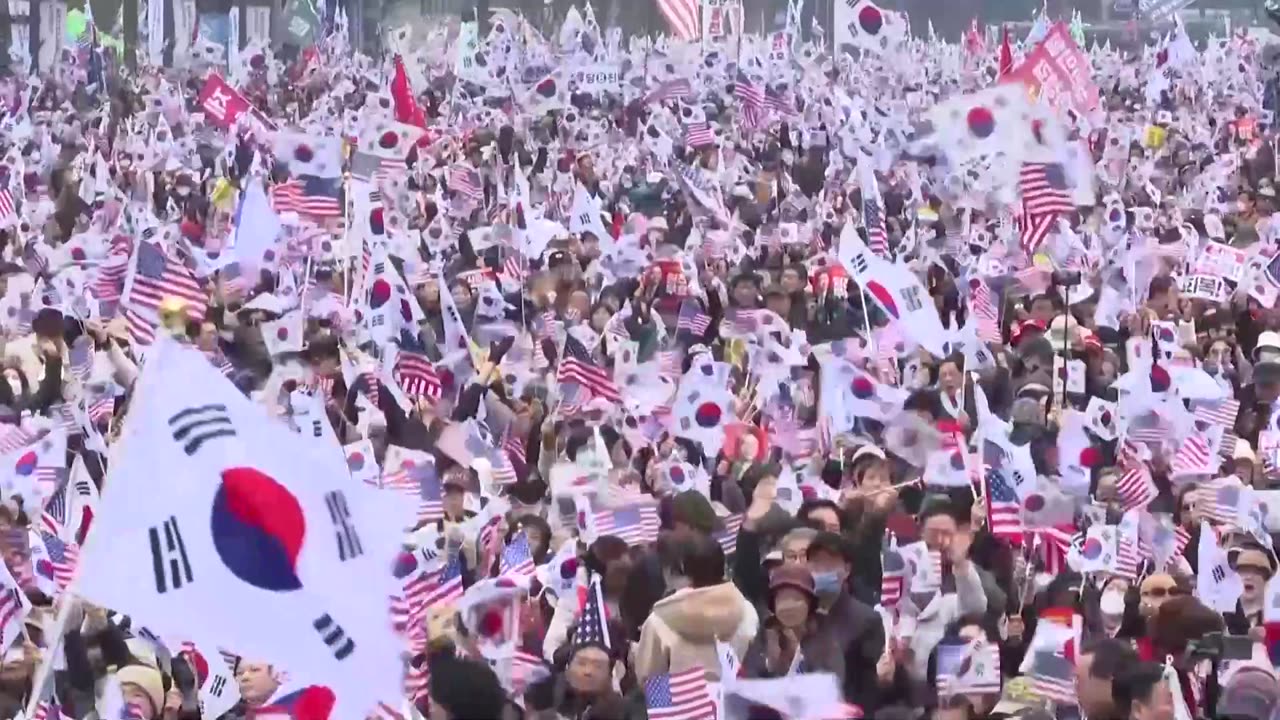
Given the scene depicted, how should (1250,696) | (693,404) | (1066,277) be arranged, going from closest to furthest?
(1250,696)
(693,404)
(1066,277)

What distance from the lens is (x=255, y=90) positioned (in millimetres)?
31828

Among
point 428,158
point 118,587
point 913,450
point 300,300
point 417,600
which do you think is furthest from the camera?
point 428,158

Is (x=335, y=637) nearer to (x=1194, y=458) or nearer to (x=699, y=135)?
(x=1194, y=458)

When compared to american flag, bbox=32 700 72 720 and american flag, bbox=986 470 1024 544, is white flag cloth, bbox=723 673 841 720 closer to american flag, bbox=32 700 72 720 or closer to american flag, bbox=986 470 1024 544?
american flag, bbox=32 700 72 720

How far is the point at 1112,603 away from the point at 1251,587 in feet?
1.58

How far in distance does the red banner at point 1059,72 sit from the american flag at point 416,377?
6.03m

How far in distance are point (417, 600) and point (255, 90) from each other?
25.4 m

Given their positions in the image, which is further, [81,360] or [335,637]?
[81,360]

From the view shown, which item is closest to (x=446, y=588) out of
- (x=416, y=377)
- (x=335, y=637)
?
(x=335, y=637)

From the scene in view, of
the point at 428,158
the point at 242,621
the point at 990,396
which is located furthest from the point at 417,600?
the point at 428,158

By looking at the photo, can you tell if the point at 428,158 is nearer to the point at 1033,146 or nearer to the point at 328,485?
the point at 1033,146

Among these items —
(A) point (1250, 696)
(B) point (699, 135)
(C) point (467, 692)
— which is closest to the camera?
(C) point (467, 692)

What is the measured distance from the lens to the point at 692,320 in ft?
44.8

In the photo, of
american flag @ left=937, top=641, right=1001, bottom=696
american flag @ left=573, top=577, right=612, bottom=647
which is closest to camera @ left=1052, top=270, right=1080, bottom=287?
american flag @ left=937, top=641, right=1001, bottom=696
